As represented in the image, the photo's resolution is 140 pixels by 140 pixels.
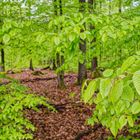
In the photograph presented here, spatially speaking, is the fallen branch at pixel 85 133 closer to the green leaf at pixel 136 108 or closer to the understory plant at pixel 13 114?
the understory plant at pixel 13 114

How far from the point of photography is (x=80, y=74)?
52.2 ft

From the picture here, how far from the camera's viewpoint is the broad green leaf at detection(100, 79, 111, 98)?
5.03 feet

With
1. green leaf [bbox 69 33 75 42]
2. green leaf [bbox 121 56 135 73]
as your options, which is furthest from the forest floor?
green leaf [bbox 121 56 135 73]

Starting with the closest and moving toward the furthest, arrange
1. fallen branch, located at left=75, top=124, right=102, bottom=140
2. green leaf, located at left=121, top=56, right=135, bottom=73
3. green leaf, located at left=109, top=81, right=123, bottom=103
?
green leaf, located at left=109, top=81, right=123, bottom=103
green leaf, located at left=121, top=56, right=135, bottom=73
fallen branch, located at left=75, top=124, right=102, bottom=140

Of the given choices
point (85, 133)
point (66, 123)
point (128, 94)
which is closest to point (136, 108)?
point (128, 94)

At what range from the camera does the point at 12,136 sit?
197 inches

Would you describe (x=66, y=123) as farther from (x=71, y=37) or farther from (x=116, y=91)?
(x=116, y=91)

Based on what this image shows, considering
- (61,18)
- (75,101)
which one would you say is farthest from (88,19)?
(75,101)

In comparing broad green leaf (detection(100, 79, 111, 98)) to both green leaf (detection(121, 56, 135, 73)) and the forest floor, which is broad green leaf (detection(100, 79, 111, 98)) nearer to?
green leaf (detection(121, 56, 135, 73))

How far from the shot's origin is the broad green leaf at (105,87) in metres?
1.53

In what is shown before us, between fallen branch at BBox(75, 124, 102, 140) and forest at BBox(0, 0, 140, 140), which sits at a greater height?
forest at BBox(0, 0, 140, 140)

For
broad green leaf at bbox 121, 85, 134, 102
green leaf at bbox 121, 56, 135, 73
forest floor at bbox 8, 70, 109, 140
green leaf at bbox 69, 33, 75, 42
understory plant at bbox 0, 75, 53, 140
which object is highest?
green leaf at bbox 69, 33, 75, 42

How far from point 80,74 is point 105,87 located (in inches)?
566

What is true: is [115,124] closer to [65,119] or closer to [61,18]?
[61,18]
